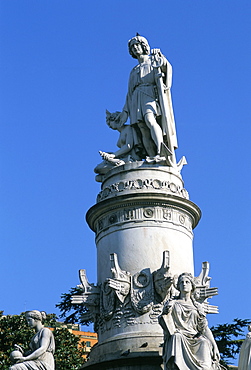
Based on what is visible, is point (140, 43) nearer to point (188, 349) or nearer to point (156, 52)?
point (156, 52)

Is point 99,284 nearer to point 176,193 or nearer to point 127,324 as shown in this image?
point 127,324

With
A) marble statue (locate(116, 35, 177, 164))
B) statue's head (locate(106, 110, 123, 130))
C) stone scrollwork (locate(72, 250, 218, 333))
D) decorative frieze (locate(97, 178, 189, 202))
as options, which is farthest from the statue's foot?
stone scrollwork (locate(72, 250, 218, 333))

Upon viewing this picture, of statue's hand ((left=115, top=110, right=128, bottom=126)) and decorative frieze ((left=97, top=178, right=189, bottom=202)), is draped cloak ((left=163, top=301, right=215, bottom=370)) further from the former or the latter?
statue's hand ((left=115, top=110, right=128, bottom=126))

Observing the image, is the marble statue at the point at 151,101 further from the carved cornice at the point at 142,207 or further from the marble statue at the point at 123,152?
the carved cornice at the point at 142,207

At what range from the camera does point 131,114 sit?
68.0 feet

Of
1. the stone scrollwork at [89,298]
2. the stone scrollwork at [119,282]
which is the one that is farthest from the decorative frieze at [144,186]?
the stone scrollwork at [89,298]

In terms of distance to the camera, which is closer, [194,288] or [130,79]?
[194,288]

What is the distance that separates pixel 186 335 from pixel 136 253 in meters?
3.21

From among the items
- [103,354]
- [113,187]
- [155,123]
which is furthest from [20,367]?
[155,123]

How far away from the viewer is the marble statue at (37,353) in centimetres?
1575

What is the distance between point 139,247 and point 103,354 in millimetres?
2442

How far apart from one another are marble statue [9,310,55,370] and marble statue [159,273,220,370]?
2.25 meters

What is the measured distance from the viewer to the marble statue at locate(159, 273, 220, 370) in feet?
Answer: 49.7

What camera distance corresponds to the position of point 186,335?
15.6 metres
